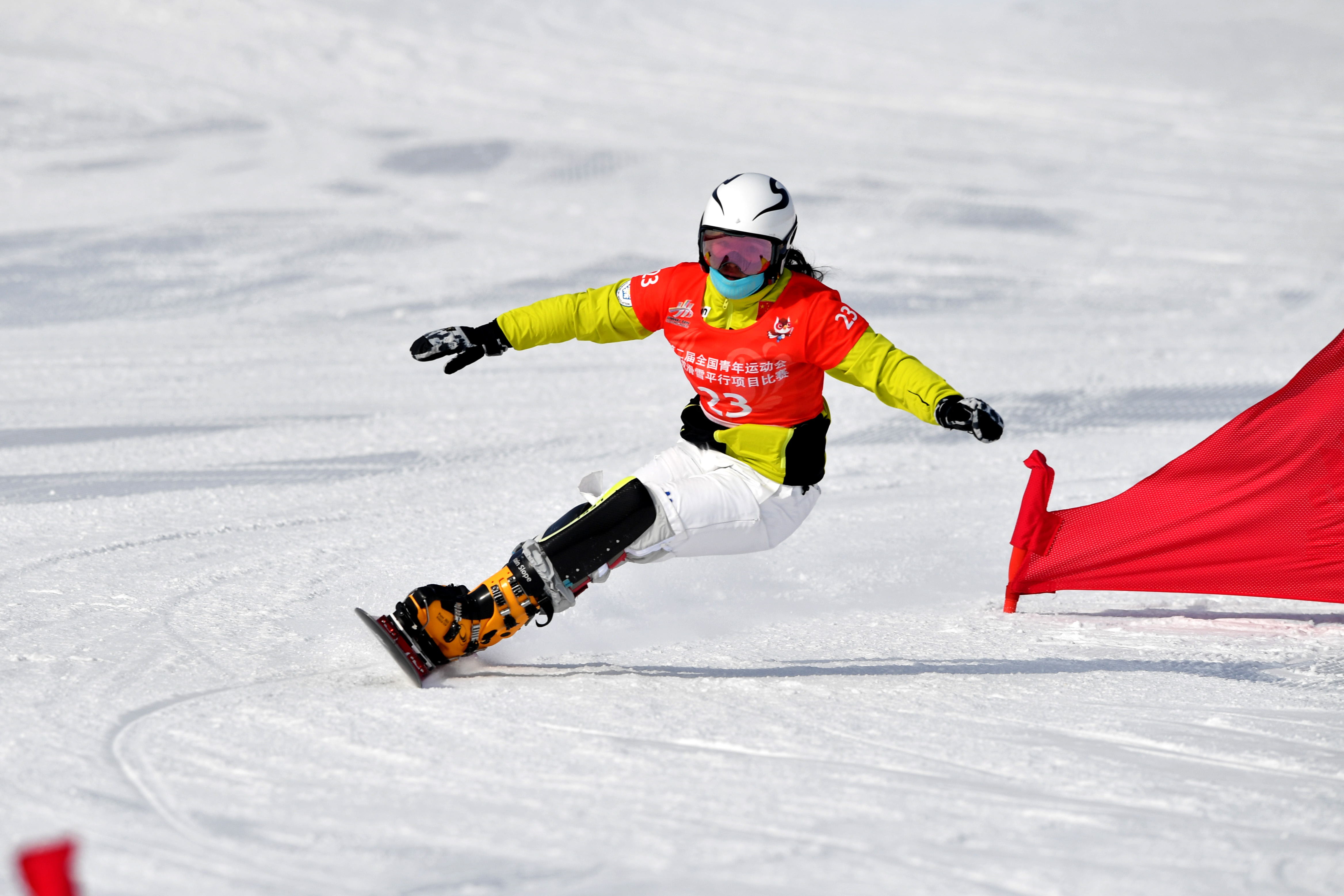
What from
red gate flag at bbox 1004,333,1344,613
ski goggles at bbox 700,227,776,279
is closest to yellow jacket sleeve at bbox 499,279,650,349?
ski goggles at bbox 700,227,776,279

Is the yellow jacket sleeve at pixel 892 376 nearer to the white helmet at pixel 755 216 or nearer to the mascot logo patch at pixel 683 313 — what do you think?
the white helmet at pixel 755 216

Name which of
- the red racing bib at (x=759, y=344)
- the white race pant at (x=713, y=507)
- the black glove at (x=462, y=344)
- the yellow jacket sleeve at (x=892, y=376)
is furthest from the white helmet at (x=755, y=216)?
the black glove at (x=462, y=344)

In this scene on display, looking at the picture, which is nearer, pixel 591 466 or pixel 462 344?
pixel 462 344

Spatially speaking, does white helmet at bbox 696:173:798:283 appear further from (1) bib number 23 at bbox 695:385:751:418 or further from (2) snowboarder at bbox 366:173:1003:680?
(1) bib number 23 at bbox 695:385:751:418

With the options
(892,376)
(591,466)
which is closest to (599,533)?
(892,376)

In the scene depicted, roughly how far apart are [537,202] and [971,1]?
15.2 meters

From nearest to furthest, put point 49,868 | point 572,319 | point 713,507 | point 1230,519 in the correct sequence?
point 49,868
point 713,507
point 572,319
point 1230,519

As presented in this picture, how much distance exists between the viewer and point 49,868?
1.79m

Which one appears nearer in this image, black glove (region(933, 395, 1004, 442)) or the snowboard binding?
black glove (region(933, 395, 1004, 442))

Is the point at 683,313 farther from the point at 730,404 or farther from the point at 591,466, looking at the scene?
the point at 591,466

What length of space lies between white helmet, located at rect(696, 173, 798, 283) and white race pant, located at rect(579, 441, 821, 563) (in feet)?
2.16

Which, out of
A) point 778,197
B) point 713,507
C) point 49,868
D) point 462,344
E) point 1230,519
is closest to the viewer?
point 49,868

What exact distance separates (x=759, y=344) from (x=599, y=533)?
0.81 meters

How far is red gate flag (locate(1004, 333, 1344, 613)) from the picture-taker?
190 inches
